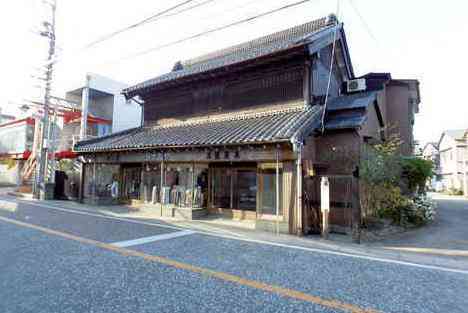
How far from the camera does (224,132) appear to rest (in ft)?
33.0

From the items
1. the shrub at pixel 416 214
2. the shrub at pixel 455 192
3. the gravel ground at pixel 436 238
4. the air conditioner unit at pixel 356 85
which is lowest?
the gravel ground at pixel 436 238

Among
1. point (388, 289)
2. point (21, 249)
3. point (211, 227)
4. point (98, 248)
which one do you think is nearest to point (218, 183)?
point (211, 227)

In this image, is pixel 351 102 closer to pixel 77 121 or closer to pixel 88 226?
pixel 88 226

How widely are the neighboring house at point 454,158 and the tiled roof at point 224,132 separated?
97.9 feet

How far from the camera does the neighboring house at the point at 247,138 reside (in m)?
8.45

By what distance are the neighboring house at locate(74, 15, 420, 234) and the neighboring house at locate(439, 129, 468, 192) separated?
25181 millimetres

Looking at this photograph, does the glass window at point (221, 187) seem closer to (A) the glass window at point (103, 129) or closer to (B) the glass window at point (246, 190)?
(B) the glass window at point (246, 190)

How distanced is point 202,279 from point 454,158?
1677 inches

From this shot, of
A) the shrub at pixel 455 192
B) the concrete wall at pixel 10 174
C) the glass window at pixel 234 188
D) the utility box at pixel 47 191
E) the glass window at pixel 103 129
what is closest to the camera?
the glass window at pixel 234 188

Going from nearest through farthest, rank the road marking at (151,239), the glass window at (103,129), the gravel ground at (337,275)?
the gravel ground at (337,275) < the road marking at (151,239) < the glass window at (103,129)

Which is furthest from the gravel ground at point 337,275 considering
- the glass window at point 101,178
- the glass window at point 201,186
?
the glass window at point 101,178

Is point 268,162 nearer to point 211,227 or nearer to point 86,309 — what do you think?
point 211,227

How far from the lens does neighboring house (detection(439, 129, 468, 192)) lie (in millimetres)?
30028

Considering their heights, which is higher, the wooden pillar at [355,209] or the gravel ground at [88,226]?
the wooden pillar at [355,209]
